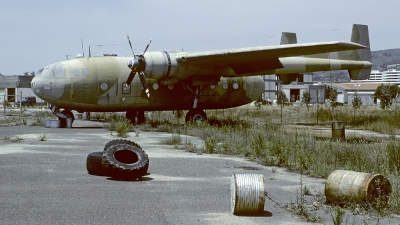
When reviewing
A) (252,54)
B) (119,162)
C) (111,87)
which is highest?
(252,54)

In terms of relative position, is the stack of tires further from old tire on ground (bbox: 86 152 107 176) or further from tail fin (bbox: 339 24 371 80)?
tail fin (bbox: 339 24 371 80)

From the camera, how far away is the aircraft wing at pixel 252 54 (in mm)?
24469

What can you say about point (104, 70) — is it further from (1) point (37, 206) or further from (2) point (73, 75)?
(1) point (37, 206)

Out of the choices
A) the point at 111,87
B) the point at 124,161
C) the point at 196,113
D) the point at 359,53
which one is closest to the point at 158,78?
the point at 111,87

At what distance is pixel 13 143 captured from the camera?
69.4 feet

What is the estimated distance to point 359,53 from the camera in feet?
114

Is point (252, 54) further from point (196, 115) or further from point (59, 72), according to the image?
point (59, 72)

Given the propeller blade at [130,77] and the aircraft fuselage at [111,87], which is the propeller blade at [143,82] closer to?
the propeller blade at [130,77]

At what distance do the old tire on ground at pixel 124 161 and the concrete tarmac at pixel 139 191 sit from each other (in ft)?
0.97

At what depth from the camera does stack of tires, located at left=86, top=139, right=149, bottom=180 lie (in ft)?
41.2

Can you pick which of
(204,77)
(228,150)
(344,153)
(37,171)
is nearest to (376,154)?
(344,153)

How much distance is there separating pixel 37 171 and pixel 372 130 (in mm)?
21888

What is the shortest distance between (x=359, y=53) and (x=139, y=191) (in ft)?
89.0

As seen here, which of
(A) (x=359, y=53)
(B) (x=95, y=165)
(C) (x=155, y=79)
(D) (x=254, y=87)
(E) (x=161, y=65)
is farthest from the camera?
(A) (x=359, y=53)
